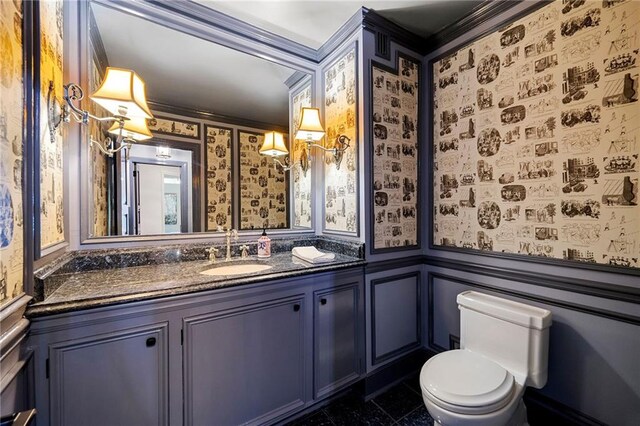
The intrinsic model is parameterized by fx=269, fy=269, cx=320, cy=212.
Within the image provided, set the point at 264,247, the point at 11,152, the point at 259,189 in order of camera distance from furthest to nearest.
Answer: the point at 259,189, the point at 264,247, the point at 11,152

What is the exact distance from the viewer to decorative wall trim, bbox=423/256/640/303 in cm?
129

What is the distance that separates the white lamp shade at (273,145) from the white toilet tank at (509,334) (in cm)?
170

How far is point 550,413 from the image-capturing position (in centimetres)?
154

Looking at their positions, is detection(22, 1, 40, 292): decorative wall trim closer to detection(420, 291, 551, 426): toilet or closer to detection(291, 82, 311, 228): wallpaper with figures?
detection(291, 82, 311, 228): wallpaper with figures

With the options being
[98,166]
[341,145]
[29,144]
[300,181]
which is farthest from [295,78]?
[29,144]

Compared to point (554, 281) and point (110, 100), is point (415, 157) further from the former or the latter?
point (110, 100)

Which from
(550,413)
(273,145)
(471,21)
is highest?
(471,21)

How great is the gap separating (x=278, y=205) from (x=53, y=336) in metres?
1.49

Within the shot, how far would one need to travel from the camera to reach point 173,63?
1.82 metres

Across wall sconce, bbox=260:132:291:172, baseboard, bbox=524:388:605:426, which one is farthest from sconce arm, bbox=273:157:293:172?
baseboard, bbox=524:388:605:426

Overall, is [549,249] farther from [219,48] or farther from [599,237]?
[219,48]

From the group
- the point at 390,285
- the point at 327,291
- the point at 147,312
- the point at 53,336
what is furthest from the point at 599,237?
the point at 53,336

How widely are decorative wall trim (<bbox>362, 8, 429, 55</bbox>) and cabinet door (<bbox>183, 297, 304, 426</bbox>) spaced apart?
1.92 meters

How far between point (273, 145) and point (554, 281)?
2.05m
